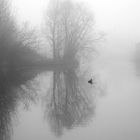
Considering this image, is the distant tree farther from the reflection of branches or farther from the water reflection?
the reflection of branches

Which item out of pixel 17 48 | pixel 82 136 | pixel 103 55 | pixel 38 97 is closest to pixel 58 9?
pixel 17 48

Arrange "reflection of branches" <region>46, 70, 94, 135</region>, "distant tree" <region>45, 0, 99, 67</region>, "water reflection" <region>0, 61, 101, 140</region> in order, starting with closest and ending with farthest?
1. "water reflection" <region>0, 61, 101, 140</region>
2. "reflection of branches" <region>46, 70, 94, 135</region>
3. "distant tree" <region>45, 0, 99, 67</region>

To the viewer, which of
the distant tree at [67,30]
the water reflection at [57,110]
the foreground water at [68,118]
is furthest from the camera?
the distant tree at [67,30]

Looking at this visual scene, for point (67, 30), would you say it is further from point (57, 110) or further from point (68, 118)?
point (68, 118)

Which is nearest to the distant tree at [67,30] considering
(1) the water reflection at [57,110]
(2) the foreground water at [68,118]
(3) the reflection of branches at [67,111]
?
(1) the water reflection at [57,110]

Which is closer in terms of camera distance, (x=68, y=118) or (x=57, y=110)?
(x=68, y=118)

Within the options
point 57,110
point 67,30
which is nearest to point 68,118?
point 57,110

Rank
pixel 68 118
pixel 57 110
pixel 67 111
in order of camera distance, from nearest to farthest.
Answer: pixel 68 118 → pixel 67 111 → pixel 57 110

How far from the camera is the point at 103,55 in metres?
101

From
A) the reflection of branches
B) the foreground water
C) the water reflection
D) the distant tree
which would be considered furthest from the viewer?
the distant tree

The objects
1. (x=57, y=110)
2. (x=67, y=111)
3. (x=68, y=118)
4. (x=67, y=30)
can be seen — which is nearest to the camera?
(x=68, y=118)

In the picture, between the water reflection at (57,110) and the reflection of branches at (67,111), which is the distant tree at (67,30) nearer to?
the water reflection at (57,110)

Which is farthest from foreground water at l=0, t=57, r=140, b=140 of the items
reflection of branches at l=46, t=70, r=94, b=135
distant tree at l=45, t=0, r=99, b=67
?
distant tree at l=45, t=0, r=99, b=67

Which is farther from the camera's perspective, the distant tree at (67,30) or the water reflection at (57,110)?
the distant tree at (67,30)
